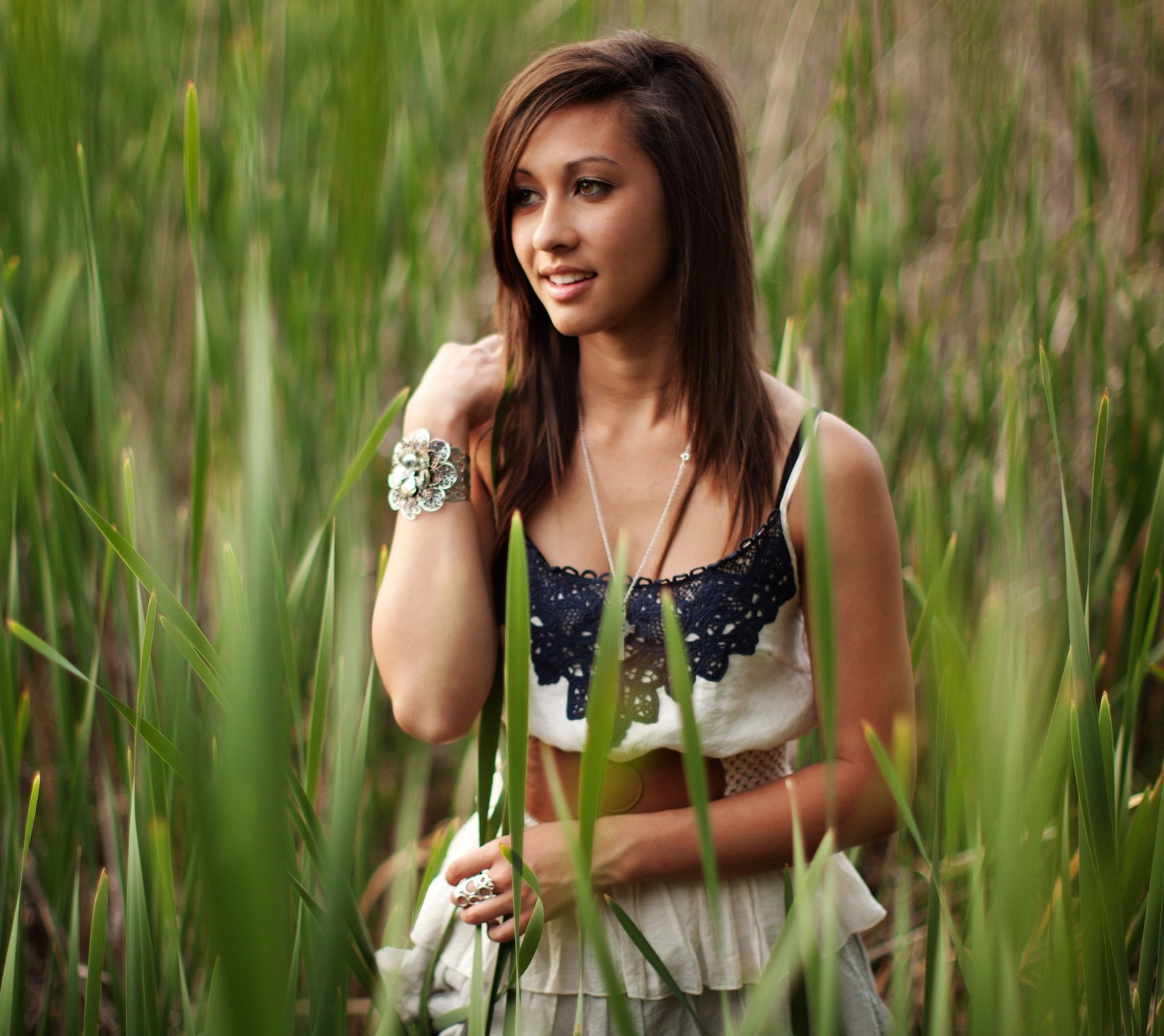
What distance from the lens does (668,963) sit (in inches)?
28.2

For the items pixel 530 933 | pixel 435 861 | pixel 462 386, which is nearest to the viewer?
pixel 530 933

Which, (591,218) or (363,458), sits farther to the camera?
(591,218)

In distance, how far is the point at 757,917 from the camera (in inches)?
29.1

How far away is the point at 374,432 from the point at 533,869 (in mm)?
309

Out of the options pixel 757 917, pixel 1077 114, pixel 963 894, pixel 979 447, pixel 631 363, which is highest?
pixel 1077 114

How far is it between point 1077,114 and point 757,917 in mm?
929

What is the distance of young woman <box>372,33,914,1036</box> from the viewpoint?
2.27ft

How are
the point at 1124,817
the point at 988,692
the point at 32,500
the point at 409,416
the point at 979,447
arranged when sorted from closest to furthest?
1. the point at 988,692
2. the point at 1124,817
3. the point at 32,500
4. the point at 409,416
5. the point at 979,447

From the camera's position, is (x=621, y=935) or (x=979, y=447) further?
(x=979, y=447)

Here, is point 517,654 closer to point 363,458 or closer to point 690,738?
point 690,738

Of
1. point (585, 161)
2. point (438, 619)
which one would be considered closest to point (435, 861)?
point (438, 619)

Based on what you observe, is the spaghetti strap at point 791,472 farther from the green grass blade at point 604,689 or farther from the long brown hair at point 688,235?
the green grass blade at point 604,689

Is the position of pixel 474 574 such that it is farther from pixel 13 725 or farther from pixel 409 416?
pixel 13 725

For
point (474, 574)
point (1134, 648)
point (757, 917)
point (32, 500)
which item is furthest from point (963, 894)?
point (32, 500)
